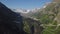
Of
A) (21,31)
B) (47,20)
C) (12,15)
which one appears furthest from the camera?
(47,20)

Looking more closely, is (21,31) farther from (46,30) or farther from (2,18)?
(46,30)

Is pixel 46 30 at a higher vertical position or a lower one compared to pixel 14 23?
higher

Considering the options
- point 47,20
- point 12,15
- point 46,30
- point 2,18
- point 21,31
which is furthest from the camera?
point 47,20

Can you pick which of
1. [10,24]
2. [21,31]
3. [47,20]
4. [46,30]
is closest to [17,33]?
[21,31]

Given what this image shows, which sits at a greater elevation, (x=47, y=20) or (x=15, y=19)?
(x=47, y=20)

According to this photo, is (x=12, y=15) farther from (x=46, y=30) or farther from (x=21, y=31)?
(x=46, y=30)

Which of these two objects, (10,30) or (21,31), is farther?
(21,31)

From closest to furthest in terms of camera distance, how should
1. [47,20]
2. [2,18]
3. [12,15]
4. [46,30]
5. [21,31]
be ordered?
1. [2,18]
2. [12,15]
3. [21,31]
4. [46,30]
5. [47,20]

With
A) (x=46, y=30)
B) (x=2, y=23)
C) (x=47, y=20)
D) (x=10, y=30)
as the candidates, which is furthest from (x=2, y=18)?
(x=47, y=20)

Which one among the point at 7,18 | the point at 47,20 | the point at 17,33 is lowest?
the point at 17,33
